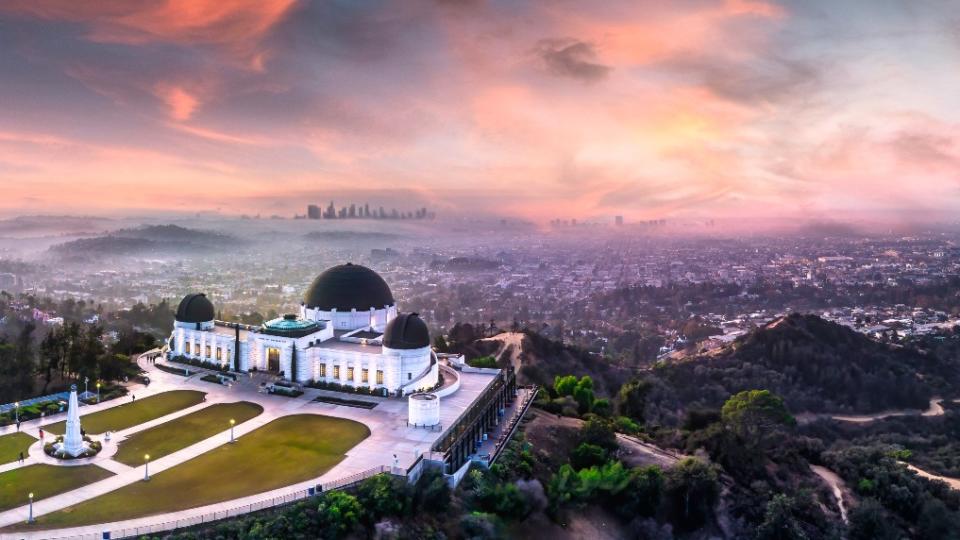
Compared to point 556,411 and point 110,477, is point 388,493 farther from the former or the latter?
point 556,411

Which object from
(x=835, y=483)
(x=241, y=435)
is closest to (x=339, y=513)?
(x=241, y=435)

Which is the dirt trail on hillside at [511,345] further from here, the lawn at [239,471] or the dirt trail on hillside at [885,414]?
the dirt trail on hillside at [885,414]

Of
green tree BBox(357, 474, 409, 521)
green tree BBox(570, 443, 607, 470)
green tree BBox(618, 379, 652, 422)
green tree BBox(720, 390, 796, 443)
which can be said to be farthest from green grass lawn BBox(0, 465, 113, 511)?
green tree BBox(720, 390, 796, 443)

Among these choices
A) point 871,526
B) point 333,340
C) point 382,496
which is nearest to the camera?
point 382,496

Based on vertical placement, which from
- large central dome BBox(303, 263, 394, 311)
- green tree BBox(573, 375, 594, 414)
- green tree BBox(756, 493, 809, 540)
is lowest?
green tree BBox(756, 493, 809, 540)

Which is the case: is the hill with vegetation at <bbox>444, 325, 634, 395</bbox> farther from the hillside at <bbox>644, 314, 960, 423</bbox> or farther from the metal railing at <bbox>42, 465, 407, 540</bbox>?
the metal railing at <bbox>42, 465, 407, 540</bbox>

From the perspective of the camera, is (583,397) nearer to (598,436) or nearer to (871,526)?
(598,436)

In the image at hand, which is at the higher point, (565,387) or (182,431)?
(182,431)
